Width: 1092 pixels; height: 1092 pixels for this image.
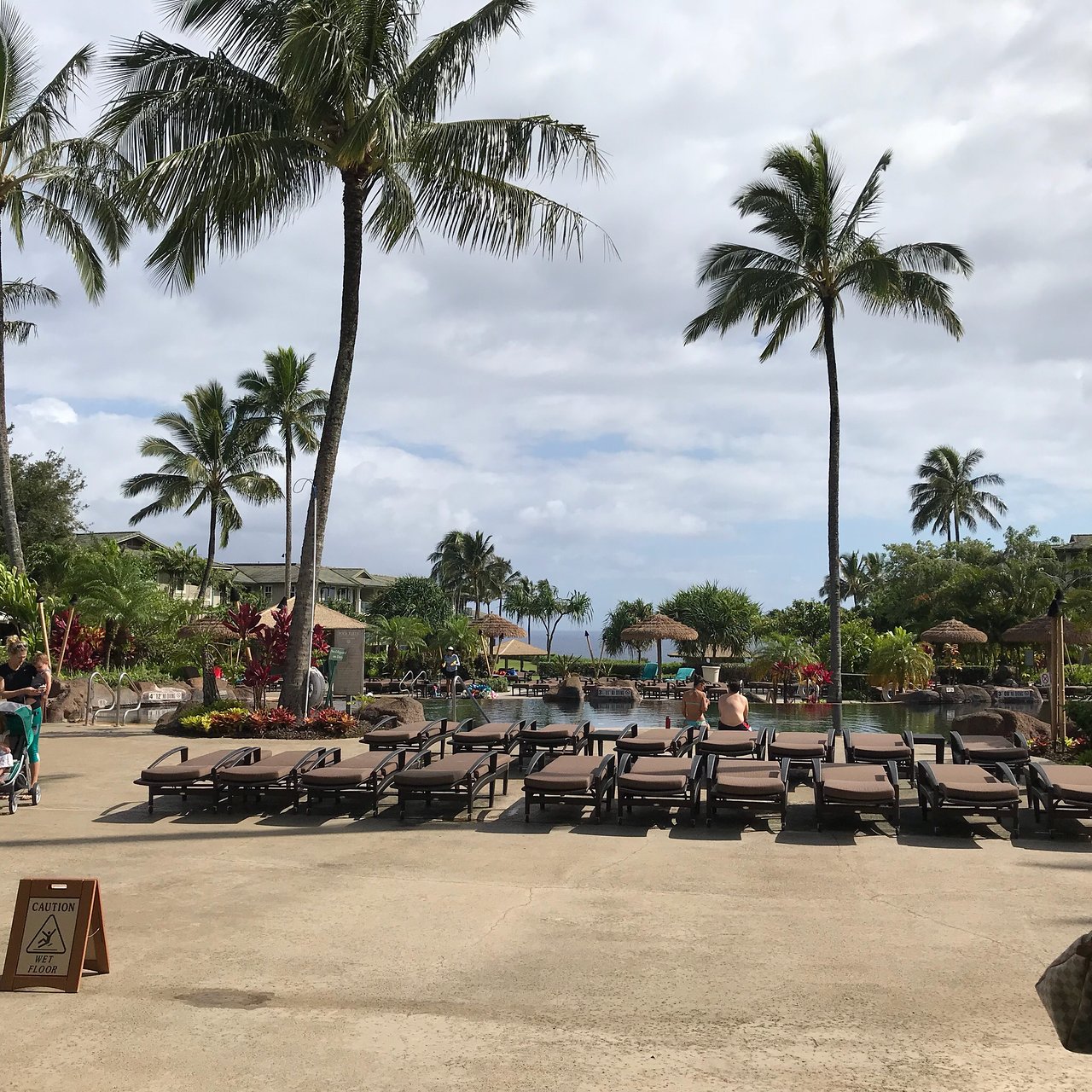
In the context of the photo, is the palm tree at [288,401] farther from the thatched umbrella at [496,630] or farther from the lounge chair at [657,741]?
the lounge chair at [657,741]

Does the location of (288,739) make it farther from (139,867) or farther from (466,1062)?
(466,1062)

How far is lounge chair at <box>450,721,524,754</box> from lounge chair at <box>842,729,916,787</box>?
3.68 meters

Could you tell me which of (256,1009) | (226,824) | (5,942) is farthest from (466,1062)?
(226,824)

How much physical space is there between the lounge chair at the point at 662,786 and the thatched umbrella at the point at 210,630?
43.9 ft

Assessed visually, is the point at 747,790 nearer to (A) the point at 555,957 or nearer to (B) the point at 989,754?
(B) the point at 989,754

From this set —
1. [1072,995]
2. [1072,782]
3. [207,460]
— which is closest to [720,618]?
[207,460]

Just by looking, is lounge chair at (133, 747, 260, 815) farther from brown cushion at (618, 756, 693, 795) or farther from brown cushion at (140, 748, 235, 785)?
brown cushion at (618, 756, 693, 795)

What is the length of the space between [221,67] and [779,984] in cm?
1524

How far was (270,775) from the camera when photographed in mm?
9398

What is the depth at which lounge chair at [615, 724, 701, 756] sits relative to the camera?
1115 centimetres

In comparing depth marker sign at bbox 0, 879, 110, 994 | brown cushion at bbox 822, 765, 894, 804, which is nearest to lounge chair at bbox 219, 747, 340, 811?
depth marker sign at bbox 0, 879, 110, 994

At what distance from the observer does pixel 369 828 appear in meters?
8.90

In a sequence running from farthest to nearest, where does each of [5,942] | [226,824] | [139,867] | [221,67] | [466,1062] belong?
1. [221,67]
2. [226,824]
3. [139,867]
4. [5,942]
5. [466,1062]

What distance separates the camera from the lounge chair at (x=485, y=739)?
11484mm
